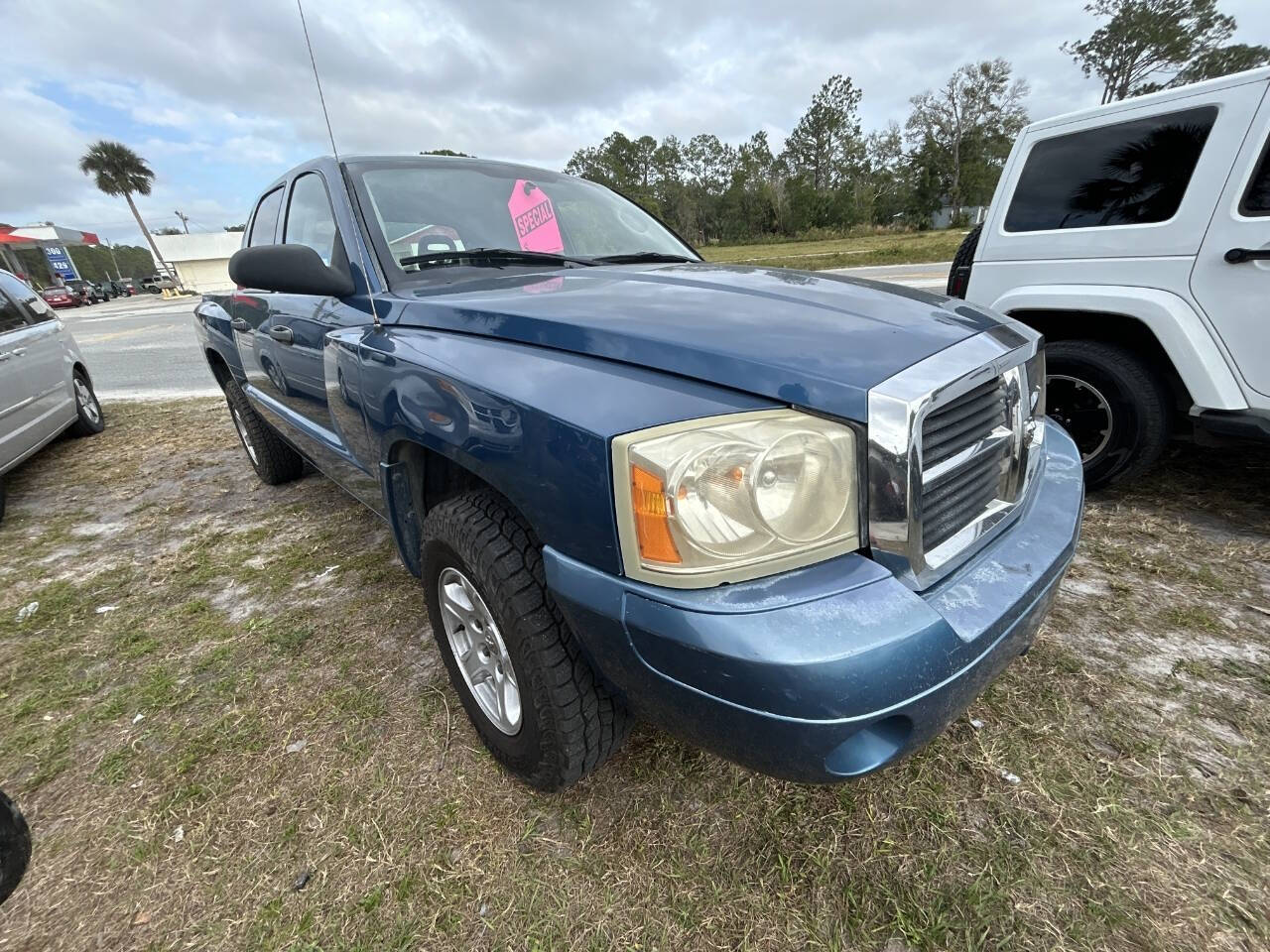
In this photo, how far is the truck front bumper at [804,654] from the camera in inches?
40.6

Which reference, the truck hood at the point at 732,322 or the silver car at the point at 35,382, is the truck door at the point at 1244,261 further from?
the silver car at the point at 35,382

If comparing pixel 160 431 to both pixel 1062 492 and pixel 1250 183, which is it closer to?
pixel 1062 492

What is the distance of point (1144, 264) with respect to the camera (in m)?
2.83

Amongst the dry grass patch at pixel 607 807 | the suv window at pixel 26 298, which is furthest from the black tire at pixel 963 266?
the suv window at pixel 26 298

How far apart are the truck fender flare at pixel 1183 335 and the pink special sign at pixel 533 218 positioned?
2618mm

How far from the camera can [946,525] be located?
1.30 m

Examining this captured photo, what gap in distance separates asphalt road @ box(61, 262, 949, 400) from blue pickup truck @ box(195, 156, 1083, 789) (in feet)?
14.0

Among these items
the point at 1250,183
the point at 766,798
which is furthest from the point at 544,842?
the point at 1250,183

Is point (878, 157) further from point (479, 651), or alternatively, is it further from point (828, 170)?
point (479, 651)

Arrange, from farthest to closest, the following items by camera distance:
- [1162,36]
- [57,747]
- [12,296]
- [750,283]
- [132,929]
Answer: [1162,36], [12,296], [57,747], [750,283], [132,929]

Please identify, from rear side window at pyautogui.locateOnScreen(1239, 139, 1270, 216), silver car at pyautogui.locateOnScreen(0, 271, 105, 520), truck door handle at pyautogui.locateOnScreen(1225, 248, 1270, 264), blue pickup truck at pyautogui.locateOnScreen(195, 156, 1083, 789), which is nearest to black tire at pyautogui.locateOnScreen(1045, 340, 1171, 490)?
truck door handle at pyautogui.locateOnScreen(1225, 248, 1270, 264)

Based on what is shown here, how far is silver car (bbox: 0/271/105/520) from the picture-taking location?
4.20 metres

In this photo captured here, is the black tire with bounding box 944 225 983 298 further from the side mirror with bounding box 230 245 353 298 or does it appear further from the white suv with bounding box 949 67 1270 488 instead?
the side mirror with bounding box 230 245 353 298

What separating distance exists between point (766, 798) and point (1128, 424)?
2.73m
